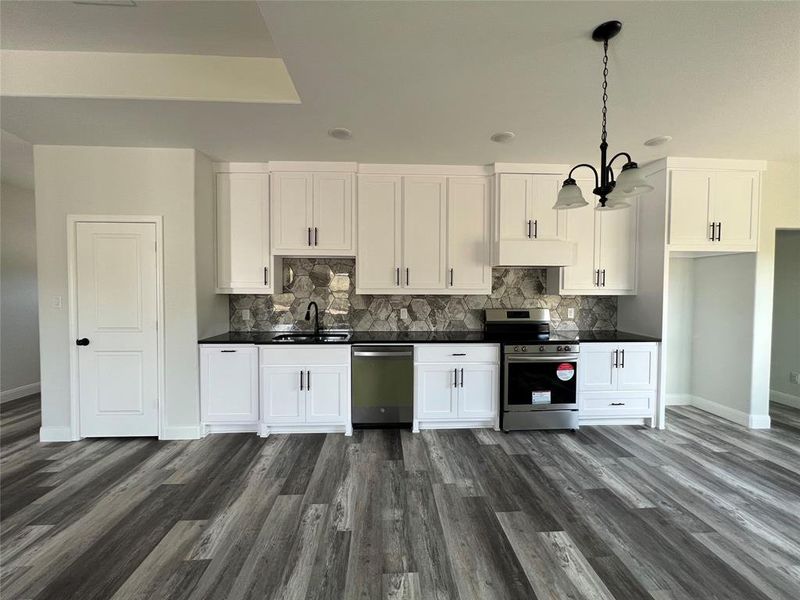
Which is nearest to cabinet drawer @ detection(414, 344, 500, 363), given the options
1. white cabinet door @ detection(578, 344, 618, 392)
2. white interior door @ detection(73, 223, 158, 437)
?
white cabinet door @ detection(578, 344, 618, 392)

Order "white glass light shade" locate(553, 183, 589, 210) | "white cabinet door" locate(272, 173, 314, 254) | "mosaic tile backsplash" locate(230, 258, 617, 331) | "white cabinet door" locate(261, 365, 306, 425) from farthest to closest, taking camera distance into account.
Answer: "mosaic tile backsplash" locate(230, 258, 617, 331), "white cabinet door" locate(272, 173, 314, 254), "white cabinet door" locate(261, 365, 306, 425), "white glass light shade" locate(553, 183, 589, 210)

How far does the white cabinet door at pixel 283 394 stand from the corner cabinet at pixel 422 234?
1.14m

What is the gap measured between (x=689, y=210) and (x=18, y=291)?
27.1 feet

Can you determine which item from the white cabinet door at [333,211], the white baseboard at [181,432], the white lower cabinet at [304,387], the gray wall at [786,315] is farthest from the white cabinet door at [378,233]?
the gray wall at [786,315]

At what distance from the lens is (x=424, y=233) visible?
3.65 metres

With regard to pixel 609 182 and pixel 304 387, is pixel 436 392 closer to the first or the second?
pixel 304 387

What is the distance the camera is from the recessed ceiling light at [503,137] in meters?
2.82

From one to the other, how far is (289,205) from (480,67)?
7.64 ft

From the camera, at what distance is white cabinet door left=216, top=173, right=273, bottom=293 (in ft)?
11.6

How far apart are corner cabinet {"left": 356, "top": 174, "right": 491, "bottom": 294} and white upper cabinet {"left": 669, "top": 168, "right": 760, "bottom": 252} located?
192 centimetres

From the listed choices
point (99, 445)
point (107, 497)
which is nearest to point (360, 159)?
point (107, 497)

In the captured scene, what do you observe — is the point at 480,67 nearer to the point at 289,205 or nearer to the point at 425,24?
the point at 425,24

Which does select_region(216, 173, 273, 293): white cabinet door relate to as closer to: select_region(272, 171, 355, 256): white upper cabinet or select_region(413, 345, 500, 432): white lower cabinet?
select_region(272, 171, 355, 256): white upper cabinet

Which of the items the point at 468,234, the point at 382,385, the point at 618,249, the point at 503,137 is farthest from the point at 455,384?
the point at 618,249
